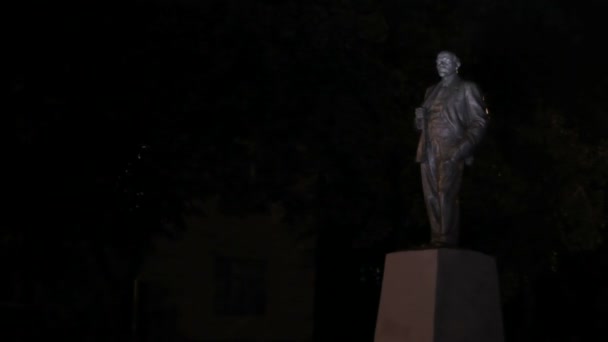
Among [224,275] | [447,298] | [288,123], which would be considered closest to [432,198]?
[447,298]

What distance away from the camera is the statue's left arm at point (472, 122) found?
37.3 feet

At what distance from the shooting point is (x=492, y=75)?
21219 mm

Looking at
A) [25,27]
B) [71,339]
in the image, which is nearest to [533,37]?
[25,27]

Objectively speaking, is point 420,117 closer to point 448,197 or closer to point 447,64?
point 447,64

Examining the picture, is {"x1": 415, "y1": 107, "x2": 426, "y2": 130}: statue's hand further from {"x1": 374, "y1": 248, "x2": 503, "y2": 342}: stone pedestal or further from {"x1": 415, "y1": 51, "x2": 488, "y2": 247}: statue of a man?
{"x1": 374, "y1": 248, "x2": 503, "y2": 342}: stone pedestal

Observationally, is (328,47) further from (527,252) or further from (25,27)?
(527,252)

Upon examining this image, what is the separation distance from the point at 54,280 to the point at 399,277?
8438mm

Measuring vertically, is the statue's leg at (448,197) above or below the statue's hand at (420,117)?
below

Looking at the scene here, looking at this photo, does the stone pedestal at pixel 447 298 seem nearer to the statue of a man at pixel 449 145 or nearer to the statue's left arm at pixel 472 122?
the statue of a man at pixel 449 145

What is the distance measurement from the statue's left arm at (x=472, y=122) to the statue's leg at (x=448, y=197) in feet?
0.40

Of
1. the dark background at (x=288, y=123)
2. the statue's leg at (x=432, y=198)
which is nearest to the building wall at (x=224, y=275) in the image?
the dark background at (x=288, y=123)

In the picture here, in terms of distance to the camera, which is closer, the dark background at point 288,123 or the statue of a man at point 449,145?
the statue of a man at point 449,145

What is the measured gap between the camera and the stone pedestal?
11148 mm

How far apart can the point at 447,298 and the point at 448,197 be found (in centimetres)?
93
